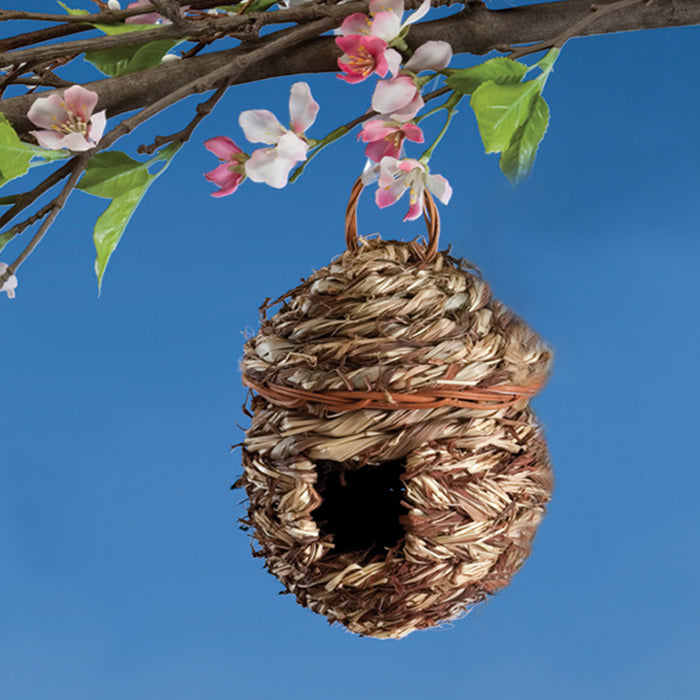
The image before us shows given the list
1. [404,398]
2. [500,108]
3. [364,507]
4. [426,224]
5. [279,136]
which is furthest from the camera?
[364,507]

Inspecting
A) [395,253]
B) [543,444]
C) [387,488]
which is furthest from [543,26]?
[387,488]

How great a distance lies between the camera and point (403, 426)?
2.51ft

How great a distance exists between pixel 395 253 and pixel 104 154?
332 mm

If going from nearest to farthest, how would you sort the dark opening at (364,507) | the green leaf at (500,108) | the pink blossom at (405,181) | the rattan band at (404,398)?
A: the green leaf at (500,108), the pink blossom at (405,181), the rattan band at (404,398), the dark opening at (364,507)

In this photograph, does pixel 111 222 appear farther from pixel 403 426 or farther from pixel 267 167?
pixel 403 426

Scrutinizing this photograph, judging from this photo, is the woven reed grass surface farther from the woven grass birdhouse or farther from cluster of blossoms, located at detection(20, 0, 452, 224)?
cluster of blossoms, located at detection(20, 0, 452, 224)

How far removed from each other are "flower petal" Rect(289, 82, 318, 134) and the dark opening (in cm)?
45

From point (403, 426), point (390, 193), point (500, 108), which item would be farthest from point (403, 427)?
point (500, 108)

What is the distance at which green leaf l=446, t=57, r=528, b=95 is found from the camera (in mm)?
542

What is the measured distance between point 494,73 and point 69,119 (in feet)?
0.95

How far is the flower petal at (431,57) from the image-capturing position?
592 millimetres

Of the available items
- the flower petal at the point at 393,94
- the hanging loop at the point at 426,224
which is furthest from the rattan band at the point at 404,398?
the flower petal at the point at 393,94

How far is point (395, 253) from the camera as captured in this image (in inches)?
33.7

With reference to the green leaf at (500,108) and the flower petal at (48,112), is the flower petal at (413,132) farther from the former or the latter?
the flower petal at (48,112)
